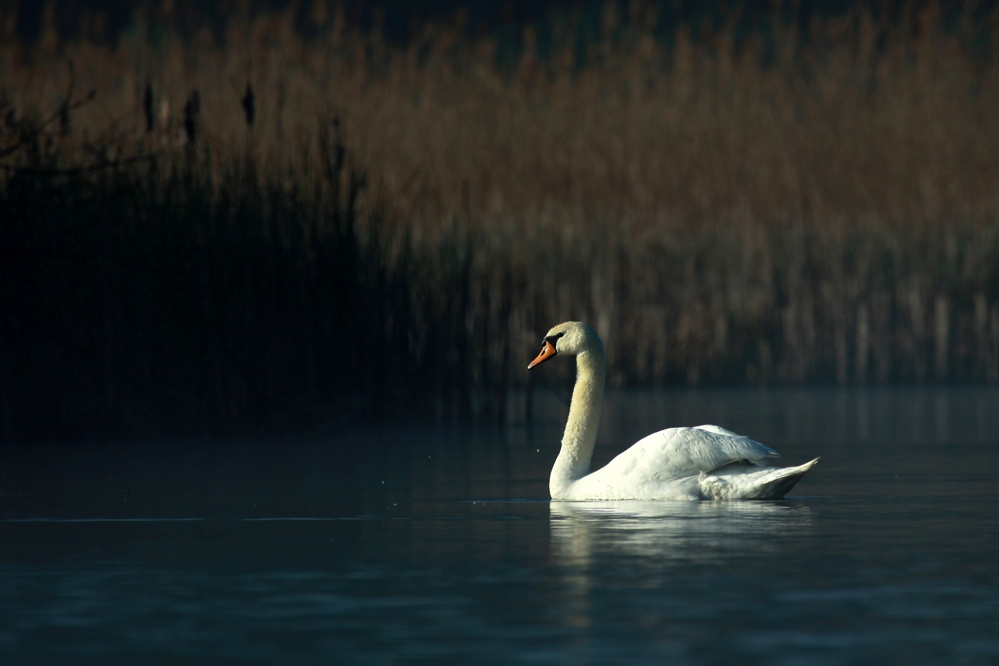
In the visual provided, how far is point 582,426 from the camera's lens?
33.4 feet

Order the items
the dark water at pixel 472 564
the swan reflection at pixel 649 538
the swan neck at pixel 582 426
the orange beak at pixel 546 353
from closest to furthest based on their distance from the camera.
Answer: the dark water at pixel 472 564 < the swan reflection at pixel 649 538 < the swan neck at pixel 582 426 < the orange beak at pixel 546 353

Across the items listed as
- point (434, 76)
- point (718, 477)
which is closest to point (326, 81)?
point (434, 76)

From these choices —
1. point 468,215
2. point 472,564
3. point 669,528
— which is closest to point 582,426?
point 669,528

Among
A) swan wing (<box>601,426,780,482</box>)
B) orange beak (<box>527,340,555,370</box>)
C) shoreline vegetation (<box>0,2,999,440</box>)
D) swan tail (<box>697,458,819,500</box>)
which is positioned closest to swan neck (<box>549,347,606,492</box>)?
orange beak (<box>527,340,555,370</box>)

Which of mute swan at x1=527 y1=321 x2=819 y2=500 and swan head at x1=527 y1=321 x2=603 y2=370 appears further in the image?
swan head at x1=527 y1=321 x2=603 y2=370

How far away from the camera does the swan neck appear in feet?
31.9

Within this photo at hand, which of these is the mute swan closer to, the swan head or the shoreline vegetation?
the swan head

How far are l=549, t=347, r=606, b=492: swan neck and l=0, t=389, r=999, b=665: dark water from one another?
0.61 feet

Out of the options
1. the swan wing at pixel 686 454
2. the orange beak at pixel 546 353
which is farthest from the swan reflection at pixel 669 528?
the orange beak at pixel 546 353

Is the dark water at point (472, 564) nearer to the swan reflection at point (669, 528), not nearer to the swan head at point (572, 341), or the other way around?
the swan reflection at point (669, 528)

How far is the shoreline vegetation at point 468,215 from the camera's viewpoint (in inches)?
527

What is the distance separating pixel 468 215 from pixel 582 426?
4.29 m

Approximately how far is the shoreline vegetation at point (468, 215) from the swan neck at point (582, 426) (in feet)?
11.5

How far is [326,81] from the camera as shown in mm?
21781
